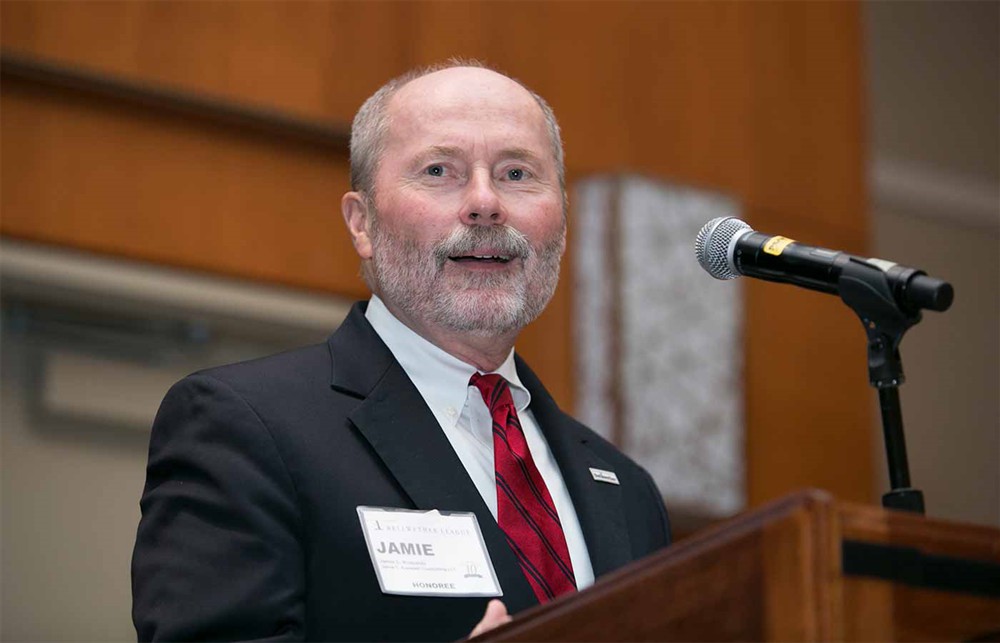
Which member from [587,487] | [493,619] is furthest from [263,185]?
[493,619]

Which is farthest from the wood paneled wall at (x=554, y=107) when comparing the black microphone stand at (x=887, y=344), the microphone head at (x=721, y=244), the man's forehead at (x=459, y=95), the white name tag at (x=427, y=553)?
the black microphone stand at (x=887, y=344)

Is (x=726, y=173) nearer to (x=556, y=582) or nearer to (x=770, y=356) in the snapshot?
(x=770, y=356)

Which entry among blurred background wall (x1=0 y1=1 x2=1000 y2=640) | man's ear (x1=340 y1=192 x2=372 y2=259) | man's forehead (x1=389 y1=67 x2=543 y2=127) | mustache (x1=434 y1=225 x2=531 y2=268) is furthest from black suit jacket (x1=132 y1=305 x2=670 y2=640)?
blurred background wall (x1=0 y1=1 x2=1000 y2=640)

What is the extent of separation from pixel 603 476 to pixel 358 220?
0.64 metres

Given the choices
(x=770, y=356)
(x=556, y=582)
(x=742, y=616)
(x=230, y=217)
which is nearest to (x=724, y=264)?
(x=556, y=582)

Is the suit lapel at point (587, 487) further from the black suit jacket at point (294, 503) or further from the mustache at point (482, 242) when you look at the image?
the mustache at point (482, 242)

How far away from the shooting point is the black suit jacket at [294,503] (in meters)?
1.79

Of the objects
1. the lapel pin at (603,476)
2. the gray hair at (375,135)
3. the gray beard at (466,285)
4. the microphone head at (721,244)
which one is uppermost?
the gray hair at (375,135)

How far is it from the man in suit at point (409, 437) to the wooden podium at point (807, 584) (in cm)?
26

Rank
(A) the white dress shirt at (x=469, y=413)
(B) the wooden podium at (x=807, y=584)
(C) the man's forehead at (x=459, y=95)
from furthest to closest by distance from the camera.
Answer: (C) the man's forehead at (x=459, y=95)
(A) the white dress shirt at (x=469, y=413)
(B) the wooden podium at (x=807, y=584)

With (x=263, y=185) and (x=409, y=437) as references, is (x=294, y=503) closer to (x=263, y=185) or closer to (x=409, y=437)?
(x=409, y=437)

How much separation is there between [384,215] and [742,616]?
1.37 metres

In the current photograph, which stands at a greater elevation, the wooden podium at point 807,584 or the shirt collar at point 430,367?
the shirt collar at point 430,367

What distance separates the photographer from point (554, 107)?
4863 millimetres
